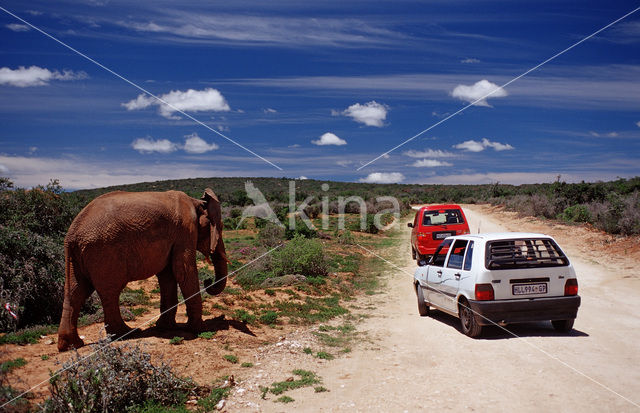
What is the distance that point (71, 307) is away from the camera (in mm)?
7434

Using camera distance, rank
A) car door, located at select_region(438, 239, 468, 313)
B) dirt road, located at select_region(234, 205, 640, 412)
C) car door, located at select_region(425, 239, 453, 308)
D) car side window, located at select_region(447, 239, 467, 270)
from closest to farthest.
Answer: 1. dirt road, located at select_region(234, 205, 640, 412)
2. car door, located at select_region(438, 239, 468, 313)
3. car side window, located at select_region(447, 239, 467, 270)
4. car door, located at select_region(425, 239, 453, 308)

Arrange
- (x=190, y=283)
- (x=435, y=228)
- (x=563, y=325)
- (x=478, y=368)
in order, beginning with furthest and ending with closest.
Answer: (x=435, y=228) < (x=190, y=283) < (x=563, y=325) < (x=478, y=368)

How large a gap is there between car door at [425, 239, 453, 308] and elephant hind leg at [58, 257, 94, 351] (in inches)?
262

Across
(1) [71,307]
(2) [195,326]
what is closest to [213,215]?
(2) [195,326]

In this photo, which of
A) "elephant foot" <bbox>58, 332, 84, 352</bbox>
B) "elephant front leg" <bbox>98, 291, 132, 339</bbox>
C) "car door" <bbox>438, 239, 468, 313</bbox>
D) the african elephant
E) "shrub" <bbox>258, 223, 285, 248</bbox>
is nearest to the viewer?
"elephant foot" <bbox>58, 332, 84, 352</bbox>

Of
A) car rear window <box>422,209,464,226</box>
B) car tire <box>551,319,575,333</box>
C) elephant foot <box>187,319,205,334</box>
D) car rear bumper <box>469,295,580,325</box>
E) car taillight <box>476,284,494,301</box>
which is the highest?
car rear window <box>422,209,464,226</box>

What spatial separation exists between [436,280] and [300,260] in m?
6.17

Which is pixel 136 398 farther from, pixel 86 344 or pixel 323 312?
pixel 323 312

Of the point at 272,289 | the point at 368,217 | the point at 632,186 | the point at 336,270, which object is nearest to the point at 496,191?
the point at 632,186

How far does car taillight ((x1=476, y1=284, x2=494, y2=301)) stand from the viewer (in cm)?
788

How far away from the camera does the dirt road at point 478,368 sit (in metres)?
5.56

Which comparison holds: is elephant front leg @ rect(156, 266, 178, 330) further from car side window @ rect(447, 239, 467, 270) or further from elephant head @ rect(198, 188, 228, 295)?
→ car side window @ rect(447, 239, 467, 270)

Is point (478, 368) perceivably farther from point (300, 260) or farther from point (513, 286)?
point (300, 260)

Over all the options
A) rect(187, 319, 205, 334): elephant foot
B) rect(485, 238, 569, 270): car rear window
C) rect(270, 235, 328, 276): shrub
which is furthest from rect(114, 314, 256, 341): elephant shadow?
rect(270, 235, 328, 276): shrub
